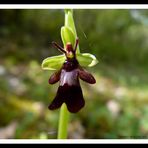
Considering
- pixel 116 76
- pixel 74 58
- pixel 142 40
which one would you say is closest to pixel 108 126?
pixel 116 76

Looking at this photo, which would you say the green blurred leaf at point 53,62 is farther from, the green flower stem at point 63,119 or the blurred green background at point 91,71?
the blurred green background at point 91,71

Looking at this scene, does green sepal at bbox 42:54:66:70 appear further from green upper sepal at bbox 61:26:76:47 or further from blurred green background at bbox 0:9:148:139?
blurred green background at bbox 0:9:148:139

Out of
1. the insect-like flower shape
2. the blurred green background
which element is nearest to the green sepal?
the insect-like flower shape

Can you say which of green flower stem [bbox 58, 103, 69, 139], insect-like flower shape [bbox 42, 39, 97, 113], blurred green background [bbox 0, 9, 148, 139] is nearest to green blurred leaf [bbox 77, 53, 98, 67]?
insect-like flower shape [bbox 42, 39, 97, 113]

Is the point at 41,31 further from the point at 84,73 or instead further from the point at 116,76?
the point at 84,73

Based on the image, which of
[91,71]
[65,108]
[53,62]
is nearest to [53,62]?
[53,62]

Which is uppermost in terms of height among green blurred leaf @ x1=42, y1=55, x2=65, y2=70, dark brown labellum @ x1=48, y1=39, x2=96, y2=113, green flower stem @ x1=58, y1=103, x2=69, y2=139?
green blurred leaf @ x1=42, y1=55, x2=65, y2=70

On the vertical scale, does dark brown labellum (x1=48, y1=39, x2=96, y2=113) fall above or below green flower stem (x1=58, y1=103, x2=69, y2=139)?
above

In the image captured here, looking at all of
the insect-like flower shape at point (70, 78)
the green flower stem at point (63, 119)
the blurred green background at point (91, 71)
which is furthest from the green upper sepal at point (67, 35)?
the blurred green background at point (91, 71)

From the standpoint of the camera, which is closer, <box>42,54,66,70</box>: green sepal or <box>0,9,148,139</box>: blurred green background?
<box>42,54,66,70</box>: green sepal
